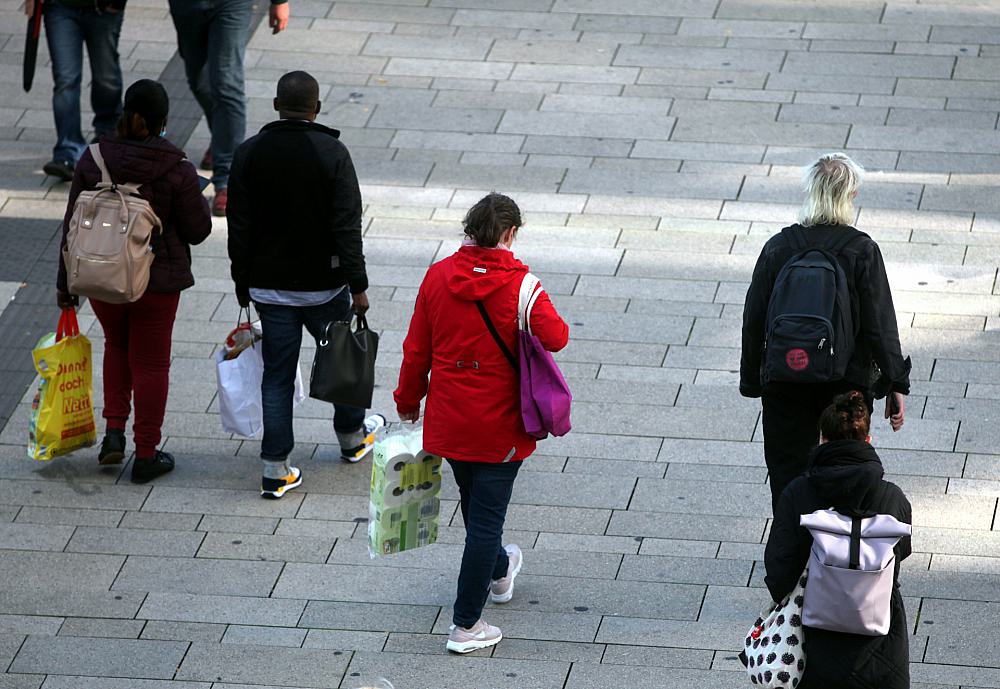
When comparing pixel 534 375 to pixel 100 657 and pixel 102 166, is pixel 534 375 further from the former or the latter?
pixel 102 166

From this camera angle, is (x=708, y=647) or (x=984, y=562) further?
(x=984, y=562)

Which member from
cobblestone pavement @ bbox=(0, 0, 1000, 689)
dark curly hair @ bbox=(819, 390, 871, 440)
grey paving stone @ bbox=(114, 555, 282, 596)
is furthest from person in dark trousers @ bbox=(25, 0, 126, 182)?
dark curly hair @ bbox=(819, 390, 871, 440)

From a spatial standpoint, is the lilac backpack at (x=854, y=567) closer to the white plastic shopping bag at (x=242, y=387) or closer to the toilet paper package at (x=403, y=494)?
the toilet paper package at (x=403, y=494)

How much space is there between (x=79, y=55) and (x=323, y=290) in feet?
13.1

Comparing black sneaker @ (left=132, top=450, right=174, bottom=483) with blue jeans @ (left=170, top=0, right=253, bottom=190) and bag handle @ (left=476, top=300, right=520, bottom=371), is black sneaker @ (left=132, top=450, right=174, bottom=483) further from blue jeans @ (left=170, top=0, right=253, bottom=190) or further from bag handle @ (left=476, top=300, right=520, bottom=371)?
blue jeans @ (left=170, top=0, right=253, bottom=190)

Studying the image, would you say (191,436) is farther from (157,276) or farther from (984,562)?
(984,562)

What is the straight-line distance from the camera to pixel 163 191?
6.91m

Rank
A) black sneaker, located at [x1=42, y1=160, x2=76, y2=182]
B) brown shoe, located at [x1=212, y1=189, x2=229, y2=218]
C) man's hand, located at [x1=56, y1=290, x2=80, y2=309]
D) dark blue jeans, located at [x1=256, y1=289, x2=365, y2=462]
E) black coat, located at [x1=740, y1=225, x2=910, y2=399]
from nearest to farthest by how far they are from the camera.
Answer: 1. black coat, located at [x1=740, y1=225, x2=910, y2=399]
2. dark blue jeans, located at [x1=256, y1=289, x2=365, y2=462]
3. man's hand, located at [x1=56, y1=290, x2=80, y2=309]
4. brown shoe, located at [x1=212, y1=189, x2=229, y2=218]
5. black sneaker, located at [x1=42, y1=160, x2=76, y2=182]

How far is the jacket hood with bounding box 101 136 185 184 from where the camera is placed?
6.85 meters

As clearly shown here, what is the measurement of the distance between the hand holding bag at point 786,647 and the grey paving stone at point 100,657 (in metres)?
2.30

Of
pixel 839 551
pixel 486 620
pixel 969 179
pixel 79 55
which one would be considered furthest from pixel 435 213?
pixel 839 551

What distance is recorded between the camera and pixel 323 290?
6875 millimetres

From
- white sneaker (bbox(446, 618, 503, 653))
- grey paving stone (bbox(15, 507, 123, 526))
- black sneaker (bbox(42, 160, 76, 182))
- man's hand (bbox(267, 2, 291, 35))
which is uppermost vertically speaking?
man's hand (bbox(267, 2, 291, 35))

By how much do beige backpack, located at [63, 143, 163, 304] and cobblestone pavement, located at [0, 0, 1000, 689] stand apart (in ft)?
3.28
